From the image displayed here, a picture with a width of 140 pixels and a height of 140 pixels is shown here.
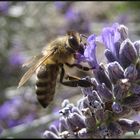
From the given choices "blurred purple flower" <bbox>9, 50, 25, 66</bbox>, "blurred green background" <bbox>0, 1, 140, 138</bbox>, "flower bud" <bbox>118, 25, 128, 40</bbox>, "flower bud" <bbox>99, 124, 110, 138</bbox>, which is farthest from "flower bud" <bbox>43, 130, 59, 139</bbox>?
"blurred purple flower" <bbox>9, 50, 25, 66</bbox>

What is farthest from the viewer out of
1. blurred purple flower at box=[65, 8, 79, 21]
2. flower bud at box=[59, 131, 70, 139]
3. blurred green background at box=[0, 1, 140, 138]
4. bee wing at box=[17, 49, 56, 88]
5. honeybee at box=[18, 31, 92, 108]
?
blurred purple flower at box=[65, 8, 79, 21]

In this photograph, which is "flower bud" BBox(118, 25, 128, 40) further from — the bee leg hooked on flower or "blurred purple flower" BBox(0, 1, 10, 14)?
"blurred purple flower" BBox(0, 1, 10, 14)

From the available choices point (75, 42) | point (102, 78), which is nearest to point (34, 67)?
point (75, 42)

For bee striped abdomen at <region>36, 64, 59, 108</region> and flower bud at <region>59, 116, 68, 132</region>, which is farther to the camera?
bee striped abdomen at <region>36, 64, 59, 108</region>

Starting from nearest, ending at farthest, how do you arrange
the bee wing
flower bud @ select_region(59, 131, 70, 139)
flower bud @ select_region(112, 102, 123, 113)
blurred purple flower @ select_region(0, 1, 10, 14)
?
1. flower bud @ select_region(112, 102, 123, 113)
2. flower bud @ select_region(59, 131, 70, 139)
3. the bee wing
4. blurred purple flower @ select_region(0, 1, 10, 14)

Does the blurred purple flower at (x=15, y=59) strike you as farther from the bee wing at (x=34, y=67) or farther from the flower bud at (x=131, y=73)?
the flower bud at (x=131, y=73)

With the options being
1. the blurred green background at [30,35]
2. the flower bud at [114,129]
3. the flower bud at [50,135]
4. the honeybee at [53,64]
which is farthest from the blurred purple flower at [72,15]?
the flower bud at [114,129]

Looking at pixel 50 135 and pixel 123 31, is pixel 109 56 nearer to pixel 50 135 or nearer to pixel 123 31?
pixel 123 31
